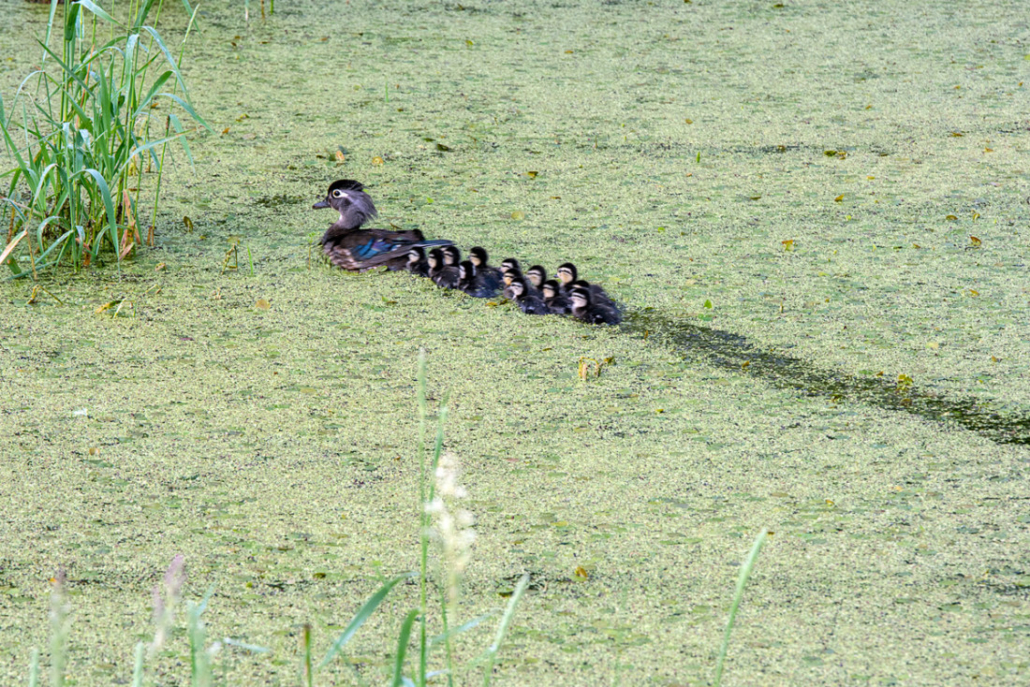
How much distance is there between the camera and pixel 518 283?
2.42m

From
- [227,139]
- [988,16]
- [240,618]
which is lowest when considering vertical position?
[240,618]

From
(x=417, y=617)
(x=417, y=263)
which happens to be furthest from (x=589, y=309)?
(x=417, y=617)

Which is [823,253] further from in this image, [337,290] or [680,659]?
[680,659]

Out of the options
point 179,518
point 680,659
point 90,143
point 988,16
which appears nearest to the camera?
point 680,659

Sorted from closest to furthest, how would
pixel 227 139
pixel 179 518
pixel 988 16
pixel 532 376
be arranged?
pixel 179 518
pixel 532 376
pixel 227 139
pixel 988 16

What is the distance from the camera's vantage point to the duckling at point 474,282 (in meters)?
2.47

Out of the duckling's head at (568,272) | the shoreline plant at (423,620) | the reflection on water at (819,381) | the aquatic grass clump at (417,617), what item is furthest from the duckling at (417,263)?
the shoreline plant at (423,620)

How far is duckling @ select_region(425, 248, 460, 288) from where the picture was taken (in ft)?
8.19

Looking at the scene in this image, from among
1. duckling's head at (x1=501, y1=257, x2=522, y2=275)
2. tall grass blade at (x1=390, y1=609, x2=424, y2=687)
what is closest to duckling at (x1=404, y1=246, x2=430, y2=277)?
duckling's head at (x1=501, y1=257, x2=522, y2=275)

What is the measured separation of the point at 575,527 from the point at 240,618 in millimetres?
474

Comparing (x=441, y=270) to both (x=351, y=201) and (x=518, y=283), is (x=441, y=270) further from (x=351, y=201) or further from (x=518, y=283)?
(x=351, y=201)

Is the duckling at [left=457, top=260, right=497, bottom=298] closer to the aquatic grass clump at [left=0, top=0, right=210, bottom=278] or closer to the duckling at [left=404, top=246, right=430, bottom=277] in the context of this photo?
the duckling at [left=404, top=246, right=430, bottom=277]

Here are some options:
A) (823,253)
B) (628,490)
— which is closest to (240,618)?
(628,490)

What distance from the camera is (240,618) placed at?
1537 mm
